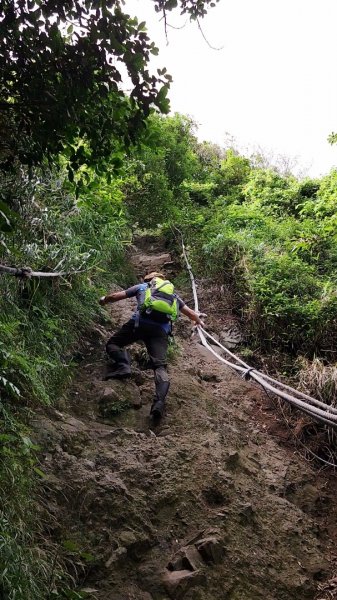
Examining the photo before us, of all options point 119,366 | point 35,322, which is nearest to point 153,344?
point 119,366

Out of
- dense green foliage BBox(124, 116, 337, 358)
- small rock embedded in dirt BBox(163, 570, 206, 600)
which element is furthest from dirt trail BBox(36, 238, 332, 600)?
dense green foliage BBox(124, 116, 337, 358)

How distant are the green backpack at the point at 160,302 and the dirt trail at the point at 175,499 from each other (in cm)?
76

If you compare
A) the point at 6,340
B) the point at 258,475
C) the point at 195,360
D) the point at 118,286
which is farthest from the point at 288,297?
the point at 6,340

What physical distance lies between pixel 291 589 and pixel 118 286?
5.53m

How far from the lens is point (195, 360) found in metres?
6.86

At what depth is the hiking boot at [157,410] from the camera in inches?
179

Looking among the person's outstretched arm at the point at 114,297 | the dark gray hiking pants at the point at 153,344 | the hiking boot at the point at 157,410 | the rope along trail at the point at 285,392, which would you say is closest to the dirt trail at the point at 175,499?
the hiking boot at the point at 157,410

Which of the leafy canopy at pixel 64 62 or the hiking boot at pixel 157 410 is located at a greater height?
the leafy canopy at pixel 64 62

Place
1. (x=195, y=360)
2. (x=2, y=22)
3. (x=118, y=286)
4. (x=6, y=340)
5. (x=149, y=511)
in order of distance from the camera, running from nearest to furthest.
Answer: (x=2, y=22), (x=149, y=511), (x=6, y=340), (x=195, y=360), (x=118, y=286)

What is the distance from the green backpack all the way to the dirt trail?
756 millimetres

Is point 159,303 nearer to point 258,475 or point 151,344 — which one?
point 151,344

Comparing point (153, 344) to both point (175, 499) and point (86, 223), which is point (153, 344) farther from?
point (86, 223)

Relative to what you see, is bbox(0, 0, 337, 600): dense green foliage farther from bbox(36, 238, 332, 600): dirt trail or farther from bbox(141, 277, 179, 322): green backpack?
bbox(141, 277, 179, 322): green backpack

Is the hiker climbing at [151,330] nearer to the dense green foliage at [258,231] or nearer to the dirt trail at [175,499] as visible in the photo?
the dirt trail at [175,499]
